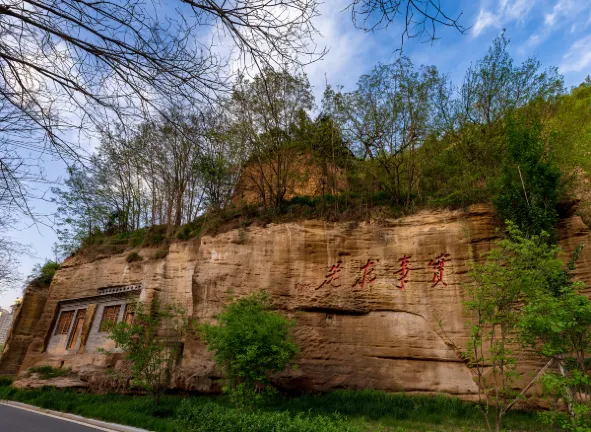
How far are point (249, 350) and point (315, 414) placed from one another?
6.59ft

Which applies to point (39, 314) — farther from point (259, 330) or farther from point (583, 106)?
point (583, 106)

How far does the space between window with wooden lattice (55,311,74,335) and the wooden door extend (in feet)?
1.25

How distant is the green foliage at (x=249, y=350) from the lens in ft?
23.6

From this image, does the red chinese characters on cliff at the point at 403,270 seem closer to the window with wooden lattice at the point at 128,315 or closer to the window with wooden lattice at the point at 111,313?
the window with wooden lattice at the point at 128,315

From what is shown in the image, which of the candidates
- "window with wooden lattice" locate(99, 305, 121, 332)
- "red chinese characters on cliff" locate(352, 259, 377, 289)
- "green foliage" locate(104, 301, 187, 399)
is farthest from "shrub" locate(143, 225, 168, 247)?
"red chinese characters on cliff" locate(352, 259, 377, 289)

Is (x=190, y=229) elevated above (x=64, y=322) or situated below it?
above

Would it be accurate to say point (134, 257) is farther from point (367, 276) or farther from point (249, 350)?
point (367, 276)

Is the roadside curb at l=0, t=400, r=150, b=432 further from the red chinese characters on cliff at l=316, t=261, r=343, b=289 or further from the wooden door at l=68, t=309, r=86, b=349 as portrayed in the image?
the red chinese characters on cliff at l=316, t=261, r=343, b=289

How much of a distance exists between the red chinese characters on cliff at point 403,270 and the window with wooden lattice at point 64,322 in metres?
13.0

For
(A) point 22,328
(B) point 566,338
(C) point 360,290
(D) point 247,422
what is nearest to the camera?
(B) point 566,338

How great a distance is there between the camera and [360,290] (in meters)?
9.55

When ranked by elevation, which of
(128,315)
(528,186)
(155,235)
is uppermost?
(155,235)

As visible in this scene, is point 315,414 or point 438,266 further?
point 438,266

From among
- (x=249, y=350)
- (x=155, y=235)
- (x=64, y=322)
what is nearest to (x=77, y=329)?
(x=64, y=322)
